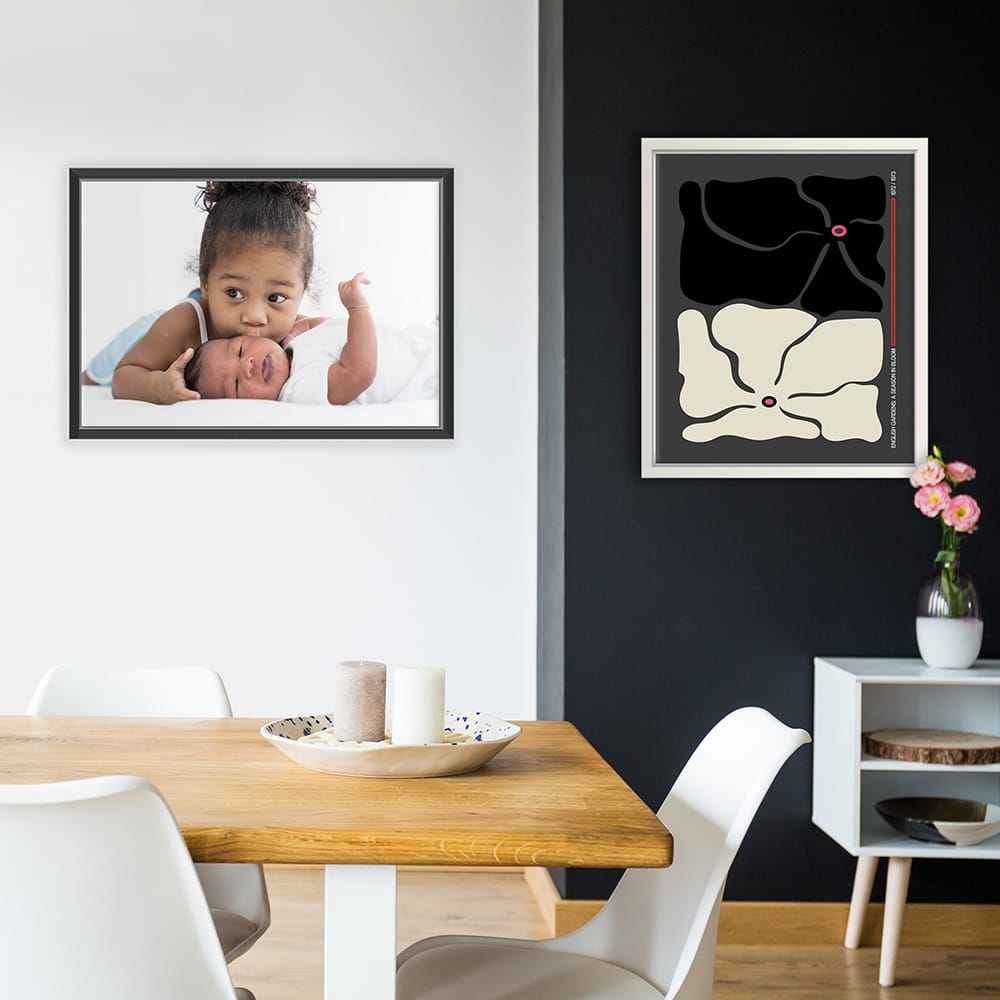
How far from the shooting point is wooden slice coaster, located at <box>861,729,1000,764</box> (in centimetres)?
248

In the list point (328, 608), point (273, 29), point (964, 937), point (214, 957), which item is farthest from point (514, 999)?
point (273, 29)

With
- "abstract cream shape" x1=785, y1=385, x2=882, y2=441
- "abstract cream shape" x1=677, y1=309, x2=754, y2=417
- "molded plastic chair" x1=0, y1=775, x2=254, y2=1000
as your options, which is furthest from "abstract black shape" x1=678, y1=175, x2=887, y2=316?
"molded plastic chair" x1=0, y1=775, x2=254, y2=1000

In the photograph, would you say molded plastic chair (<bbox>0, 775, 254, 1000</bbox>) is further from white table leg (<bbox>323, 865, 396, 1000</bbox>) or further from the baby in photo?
the baby in photo

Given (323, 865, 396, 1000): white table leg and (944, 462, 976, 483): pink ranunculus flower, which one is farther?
(944, 462, 976, 483): pink ranunculus flower

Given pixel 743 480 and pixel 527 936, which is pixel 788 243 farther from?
pixel 527 936

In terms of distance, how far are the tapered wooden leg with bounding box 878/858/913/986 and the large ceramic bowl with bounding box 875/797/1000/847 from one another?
0.08 m

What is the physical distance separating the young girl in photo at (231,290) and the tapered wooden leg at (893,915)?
2.25 m

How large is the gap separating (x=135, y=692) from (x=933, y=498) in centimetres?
189

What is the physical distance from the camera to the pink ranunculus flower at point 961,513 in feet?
8.71

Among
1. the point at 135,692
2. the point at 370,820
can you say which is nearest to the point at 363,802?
the point at 370,820

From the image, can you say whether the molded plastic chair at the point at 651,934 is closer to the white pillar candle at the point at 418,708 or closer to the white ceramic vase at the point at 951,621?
the white pillar candle at the point at 418,708

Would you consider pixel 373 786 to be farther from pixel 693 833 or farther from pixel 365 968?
pixel 693 833

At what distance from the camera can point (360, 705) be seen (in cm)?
157

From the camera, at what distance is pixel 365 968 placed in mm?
1209
